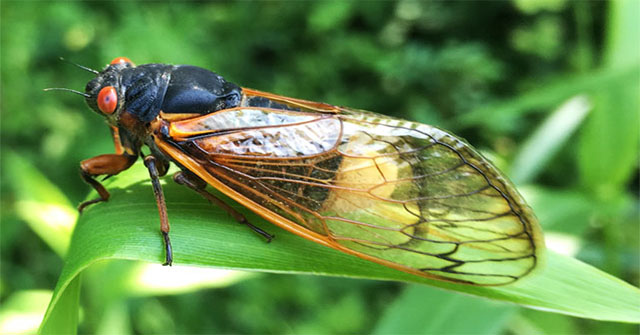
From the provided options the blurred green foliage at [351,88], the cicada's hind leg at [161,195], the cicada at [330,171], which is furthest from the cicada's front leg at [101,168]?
the blurred green foliage at [351,88]

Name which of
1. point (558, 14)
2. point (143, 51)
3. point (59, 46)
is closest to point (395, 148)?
point (143, 51)

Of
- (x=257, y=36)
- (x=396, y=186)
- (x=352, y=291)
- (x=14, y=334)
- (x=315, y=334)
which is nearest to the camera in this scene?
(x=396, y=186)

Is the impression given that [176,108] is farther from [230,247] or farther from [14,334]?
[14,334]

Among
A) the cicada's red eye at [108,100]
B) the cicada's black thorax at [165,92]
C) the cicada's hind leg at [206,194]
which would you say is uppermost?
the cicada's black thorax at [165,92]

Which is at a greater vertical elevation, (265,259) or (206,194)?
(206,194)

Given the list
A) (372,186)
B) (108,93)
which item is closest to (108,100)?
(108,93)

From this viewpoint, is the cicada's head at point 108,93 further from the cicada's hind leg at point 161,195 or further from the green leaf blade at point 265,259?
the green leaf blade at point 265,259

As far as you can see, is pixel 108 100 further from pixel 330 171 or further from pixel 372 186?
pixel 372 186
